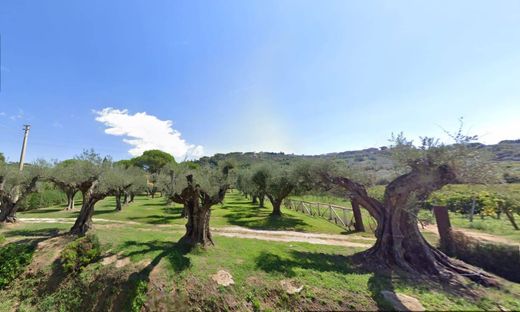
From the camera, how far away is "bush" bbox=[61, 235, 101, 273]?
1015cm

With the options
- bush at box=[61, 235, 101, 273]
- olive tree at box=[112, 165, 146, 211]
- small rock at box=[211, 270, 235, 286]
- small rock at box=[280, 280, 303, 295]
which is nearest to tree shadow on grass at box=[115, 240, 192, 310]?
bush at box=[61, 235, 101, 273]

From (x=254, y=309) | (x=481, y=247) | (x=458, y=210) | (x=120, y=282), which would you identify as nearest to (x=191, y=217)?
(x=120, y=282)

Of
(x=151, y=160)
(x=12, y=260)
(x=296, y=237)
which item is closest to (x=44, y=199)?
(x=12, y=260)

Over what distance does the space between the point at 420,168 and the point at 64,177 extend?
73.2ft

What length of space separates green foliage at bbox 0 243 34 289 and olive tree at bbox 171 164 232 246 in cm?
719

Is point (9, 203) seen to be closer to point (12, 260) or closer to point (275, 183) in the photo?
point (12, 260)

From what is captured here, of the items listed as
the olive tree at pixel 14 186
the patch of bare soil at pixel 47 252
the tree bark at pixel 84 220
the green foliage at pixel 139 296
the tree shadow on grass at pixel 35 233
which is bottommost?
the green foliage at pixel 139 296

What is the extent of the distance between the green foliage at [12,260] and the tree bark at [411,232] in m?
16.6

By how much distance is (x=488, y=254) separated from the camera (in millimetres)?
10727

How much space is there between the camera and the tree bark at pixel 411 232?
391 inches

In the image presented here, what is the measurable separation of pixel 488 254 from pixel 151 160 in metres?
64.6

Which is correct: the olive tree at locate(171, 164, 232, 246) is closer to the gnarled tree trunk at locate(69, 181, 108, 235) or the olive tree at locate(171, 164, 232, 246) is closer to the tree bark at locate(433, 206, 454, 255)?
the gnarled tree trunk at locate(69, 181, 108, 235)

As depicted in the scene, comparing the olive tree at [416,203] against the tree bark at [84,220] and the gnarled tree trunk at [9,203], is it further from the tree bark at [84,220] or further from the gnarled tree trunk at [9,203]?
the gnarled tree trunk at [9,203]

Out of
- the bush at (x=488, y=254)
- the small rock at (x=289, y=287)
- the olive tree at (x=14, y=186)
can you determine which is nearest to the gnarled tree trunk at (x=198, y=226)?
the small rock at (x=289, y=287)
